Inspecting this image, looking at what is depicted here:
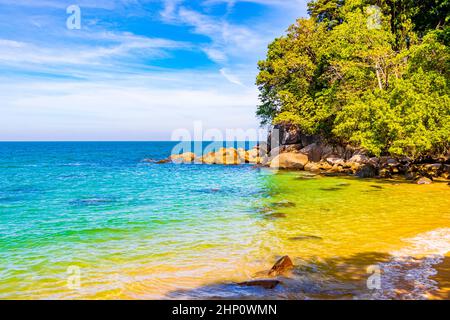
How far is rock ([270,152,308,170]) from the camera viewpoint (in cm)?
4550

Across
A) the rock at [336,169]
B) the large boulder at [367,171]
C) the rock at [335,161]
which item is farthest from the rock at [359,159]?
the large boulder at [367,171]

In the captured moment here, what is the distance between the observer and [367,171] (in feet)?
113

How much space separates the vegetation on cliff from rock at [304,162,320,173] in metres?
3.63

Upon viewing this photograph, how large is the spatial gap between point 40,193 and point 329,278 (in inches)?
1032

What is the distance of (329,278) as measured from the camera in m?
9.68

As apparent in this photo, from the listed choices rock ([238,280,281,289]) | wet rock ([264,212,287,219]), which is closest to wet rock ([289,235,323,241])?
wet rock ([264,212,287,219])

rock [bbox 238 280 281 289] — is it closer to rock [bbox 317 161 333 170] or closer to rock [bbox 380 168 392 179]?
rock [bbox 380 168 392 179]

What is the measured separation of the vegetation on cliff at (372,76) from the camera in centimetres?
2762

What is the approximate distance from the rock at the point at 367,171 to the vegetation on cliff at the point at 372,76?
2.19 m

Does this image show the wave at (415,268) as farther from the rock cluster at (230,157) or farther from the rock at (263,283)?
the rock cluster at (230,157)

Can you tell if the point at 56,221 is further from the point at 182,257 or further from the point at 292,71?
the point at 292,71

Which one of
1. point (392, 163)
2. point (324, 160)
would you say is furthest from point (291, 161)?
point (392, 163)

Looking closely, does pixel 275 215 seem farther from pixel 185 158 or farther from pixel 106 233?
pixel 185 158
